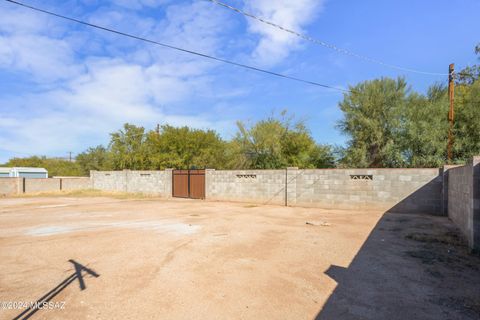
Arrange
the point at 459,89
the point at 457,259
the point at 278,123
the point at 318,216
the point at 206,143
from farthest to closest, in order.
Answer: the point at 206,143
the point at 278,123
the point at 459,89
the point at 318,216
the point at 457,259

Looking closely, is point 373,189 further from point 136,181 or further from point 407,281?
point 136,181

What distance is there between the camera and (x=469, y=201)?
5719 mm

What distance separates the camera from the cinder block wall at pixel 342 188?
10.3m

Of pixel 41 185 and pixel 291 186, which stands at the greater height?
pixel 291 186

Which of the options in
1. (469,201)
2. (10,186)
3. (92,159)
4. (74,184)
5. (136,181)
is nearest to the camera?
(469,201)

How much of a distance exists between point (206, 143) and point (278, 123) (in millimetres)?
9315

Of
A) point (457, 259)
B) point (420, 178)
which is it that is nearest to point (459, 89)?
point (420, 178)

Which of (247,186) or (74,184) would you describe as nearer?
(247,186)

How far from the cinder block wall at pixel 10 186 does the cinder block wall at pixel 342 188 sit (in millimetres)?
19135

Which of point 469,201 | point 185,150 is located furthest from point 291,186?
point 185,150

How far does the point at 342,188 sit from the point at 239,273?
896cm

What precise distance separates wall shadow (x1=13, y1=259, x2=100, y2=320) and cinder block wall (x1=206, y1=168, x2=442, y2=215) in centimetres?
1018

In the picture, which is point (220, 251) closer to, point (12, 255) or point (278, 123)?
point (12, 255)

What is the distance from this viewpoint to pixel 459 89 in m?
17.7
